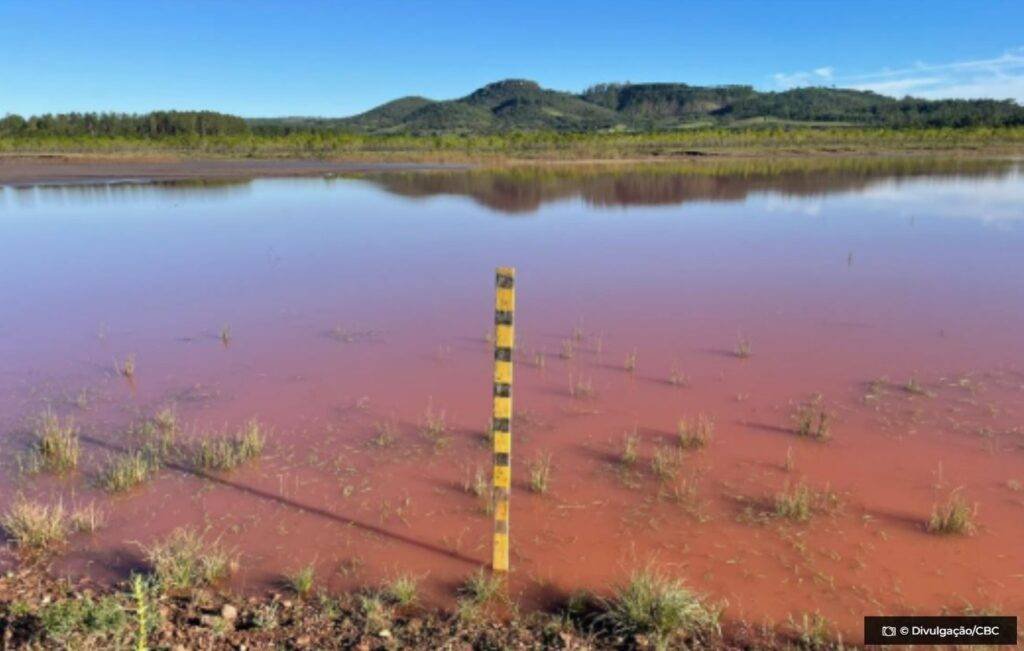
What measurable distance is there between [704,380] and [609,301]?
3.65 metres

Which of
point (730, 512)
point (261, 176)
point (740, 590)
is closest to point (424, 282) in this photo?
point (730, 512)

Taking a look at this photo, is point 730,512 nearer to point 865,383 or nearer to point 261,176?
point 865,383

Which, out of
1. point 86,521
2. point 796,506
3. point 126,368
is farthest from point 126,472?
point 796,506

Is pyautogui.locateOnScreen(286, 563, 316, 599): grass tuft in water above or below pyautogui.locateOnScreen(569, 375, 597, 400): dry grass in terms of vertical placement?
below

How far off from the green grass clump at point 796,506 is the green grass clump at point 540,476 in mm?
1641

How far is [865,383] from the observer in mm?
7180

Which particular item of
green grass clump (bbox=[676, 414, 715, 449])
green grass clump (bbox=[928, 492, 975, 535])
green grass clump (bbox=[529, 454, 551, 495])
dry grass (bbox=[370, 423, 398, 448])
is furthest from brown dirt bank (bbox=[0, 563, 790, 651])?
green grass clump (bbox=[676, 414, 715, 449])

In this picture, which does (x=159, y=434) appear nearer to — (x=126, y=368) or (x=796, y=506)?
(x=126, y=368)

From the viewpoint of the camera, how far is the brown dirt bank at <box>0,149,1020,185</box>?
39844mm

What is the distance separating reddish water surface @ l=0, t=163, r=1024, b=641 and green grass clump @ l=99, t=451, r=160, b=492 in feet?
0.31

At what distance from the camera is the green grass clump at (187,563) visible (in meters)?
3.91

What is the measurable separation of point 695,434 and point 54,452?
5248 millimetres

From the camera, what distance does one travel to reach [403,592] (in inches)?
151

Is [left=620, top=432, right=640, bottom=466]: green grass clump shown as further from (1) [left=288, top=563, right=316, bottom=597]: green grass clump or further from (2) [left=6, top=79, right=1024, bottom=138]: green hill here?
(2) [left=6, top=79, right=1024, bottom=138]: green hill
